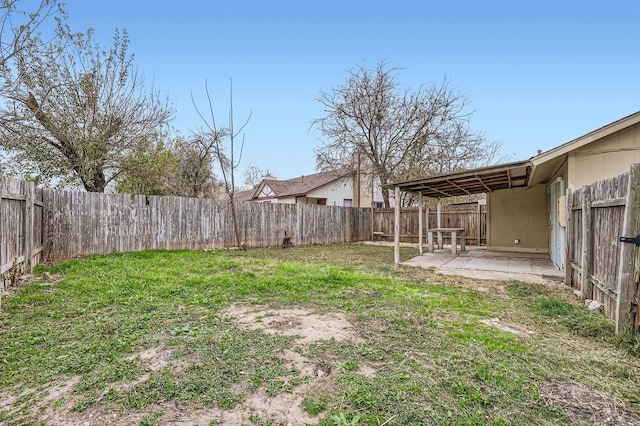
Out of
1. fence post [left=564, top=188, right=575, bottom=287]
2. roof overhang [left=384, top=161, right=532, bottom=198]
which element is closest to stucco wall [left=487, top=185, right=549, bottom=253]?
roof overhang [left=384, top=161, right=532, bottom=198]

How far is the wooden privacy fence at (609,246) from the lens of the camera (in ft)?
9.12

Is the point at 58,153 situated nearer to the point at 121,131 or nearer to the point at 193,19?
the point at 121,131

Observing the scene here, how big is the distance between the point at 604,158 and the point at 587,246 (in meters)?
2.45

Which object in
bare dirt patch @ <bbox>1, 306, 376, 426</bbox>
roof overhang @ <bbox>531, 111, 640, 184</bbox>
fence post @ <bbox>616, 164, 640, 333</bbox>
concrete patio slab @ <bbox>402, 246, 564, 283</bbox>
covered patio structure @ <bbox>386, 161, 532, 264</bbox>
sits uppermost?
roof overhang @ <bbox>531, 111, 640, 184</bbox>

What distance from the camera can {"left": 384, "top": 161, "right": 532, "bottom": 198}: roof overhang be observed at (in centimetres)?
662

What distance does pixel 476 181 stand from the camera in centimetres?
808

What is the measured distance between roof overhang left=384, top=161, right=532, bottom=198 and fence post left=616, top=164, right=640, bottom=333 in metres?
3.41

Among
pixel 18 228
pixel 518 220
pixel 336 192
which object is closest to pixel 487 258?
pixel 518 220

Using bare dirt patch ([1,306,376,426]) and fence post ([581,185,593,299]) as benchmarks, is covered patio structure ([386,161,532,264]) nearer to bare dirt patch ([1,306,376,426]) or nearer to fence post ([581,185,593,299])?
fence post ([581,185,593,299])

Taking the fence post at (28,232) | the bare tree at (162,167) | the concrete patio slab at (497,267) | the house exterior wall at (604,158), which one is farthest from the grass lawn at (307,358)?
the bare tree at (162,167)

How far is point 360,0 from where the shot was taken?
9117 mm

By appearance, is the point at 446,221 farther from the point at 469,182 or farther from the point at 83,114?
the point at 83,114

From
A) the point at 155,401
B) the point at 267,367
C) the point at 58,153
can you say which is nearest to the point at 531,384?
the point at 267,367

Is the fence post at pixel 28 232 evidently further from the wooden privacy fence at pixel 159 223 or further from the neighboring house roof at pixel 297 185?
the neighboring house roof at pixel 297 185
